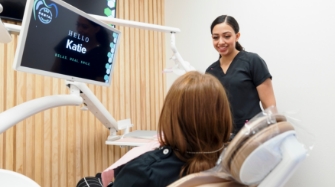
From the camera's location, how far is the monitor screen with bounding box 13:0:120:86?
3.99 feet

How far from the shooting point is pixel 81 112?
7.70 ft

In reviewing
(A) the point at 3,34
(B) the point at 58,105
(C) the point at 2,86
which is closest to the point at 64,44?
(B) the point at 58,105

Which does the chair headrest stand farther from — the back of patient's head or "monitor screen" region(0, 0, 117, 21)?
"monitor screen" region(0, 0, 117, 21)

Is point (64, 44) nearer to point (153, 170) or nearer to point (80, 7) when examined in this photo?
point (153, 170)

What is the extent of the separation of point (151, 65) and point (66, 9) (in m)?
1.52

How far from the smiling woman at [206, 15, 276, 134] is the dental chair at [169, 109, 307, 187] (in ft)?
3.57

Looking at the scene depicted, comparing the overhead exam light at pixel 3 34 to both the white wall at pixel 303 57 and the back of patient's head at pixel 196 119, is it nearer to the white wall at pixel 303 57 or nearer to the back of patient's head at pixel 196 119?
the back of patient's head at pixel 196 119

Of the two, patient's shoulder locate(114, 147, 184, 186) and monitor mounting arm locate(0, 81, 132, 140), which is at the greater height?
monitor mounting arm locate(0, 81, 132, 140)

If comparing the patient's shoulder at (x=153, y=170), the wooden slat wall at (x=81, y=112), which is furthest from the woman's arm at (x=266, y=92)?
the wooden slat wall at (x=81, y=112)

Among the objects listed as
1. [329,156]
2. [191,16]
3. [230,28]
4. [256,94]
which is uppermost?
[191,16]

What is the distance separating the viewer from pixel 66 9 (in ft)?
4.49

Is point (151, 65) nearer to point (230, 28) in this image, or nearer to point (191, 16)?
point (191, 16)

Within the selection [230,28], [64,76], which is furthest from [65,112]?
[230,28]

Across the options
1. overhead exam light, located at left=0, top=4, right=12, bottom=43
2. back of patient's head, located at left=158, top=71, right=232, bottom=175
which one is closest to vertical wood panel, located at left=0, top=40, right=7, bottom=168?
overhead exam light, located at left=0, top=4, right=12, bottom=43
